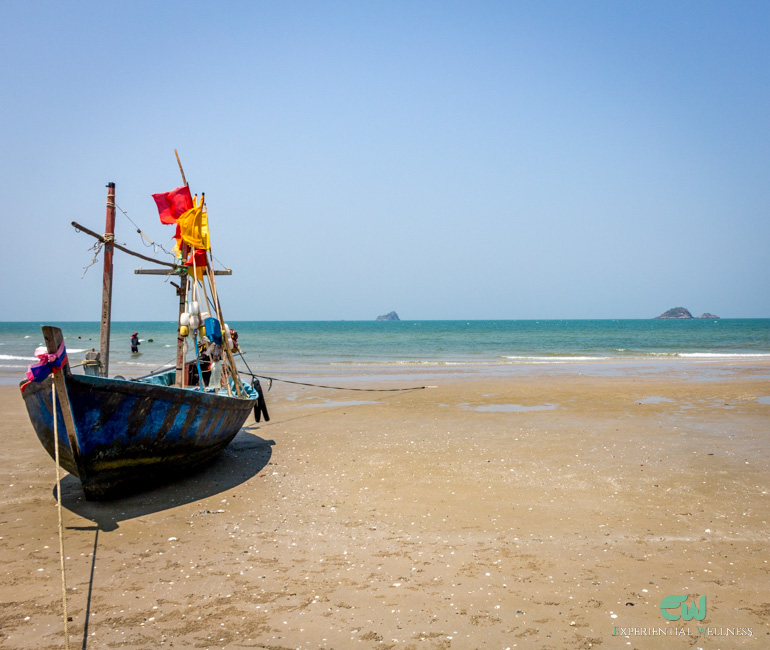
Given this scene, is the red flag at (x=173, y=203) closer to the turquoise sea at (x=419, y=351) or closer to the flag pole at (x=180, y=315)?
the flag pole at (x=180, y=315)

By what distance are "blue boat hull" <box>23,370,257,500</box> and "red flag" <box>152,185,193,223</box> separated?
12.7 feet

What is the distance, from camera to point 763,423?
11781mm

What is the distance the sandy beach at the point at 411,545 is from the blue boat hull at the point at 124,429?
371 mm

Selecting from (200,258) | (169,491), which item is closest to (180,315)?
(200,258)

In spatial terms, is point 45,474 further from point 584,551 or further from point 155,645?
point 584,551

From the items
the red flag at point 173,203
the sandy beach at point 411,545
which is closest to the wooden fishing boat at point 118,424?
the sandy beach at point 411,545

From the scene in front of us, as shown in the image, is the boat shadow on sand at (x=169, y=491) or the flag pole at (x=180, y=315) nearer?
the boat shadow on sand at (x=169, y=491)

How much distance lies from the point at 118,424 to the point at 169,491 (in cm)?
149

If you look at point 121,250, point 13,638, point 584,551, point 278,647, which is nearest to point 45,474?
point 121,250

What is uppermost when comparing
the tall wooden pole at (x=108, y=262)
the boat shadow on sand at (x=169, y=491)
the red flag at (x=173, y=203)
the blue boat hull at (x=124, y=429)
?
the red flag at (x=173, y=203)

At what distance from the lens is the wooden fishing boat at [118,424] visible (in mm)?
6246

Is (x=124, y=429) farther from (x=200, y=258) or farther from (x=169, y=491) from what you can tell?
(x=200, y=258)

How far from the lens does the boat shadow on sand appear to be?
6.85 m

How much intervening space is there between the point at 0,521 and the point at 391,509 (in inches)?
187
